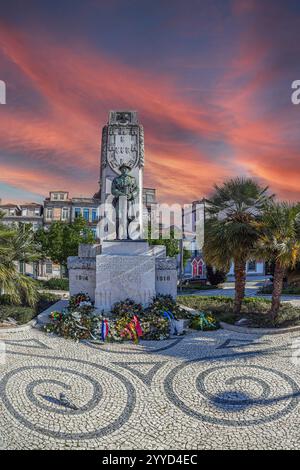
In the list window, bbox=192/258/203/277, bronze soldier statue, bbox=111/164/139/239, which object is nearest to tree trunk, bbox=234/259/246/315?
bronze soldier statue, bbox=111/164/139/239

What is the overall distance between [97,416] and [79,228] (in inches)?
1029

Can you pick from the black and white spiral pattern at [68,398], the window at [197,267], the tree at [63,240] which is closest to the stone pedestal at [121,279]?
the black and white spiral pattern at [68,398]

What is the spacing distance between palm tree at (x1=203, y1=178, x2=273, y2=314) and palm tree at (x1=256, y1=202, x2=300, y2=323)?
2.13 ft

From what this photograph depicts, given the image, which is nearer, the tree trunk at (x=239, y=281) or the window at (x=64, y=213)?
the tree trunk at (x=239, y=281)

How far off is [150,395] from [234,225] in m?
8.18

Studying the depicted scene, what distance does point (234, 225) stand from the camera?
1312 centimetres

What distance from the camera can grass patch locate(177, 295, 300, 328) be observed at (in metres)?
12.8

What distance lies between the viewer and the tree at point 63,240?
29359mm

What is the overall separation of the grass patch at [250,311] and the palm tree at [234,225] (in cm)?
87

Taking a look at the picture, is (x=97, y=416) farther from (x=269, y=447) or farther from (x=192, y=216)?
(x=192, y=216)

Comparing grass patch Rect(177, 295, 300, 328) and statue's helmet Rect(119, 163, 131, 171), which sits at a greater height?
statue's helmet Rect(119, 163, 131, 171)

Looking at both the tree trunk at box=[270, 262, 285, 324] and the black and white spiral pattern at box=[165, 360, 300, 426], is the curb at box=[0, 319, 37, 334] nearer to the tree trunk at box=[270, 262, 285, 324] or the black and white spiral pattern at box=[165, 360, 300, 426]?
the black and white spiral pattern at box=[165, 360, 300, 426]

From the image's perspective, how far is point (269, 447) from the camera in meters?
5.29

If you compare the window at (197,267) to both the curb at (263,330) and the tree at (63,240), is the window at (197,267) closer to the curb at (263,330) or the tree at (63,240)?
the tree at (63,240)
